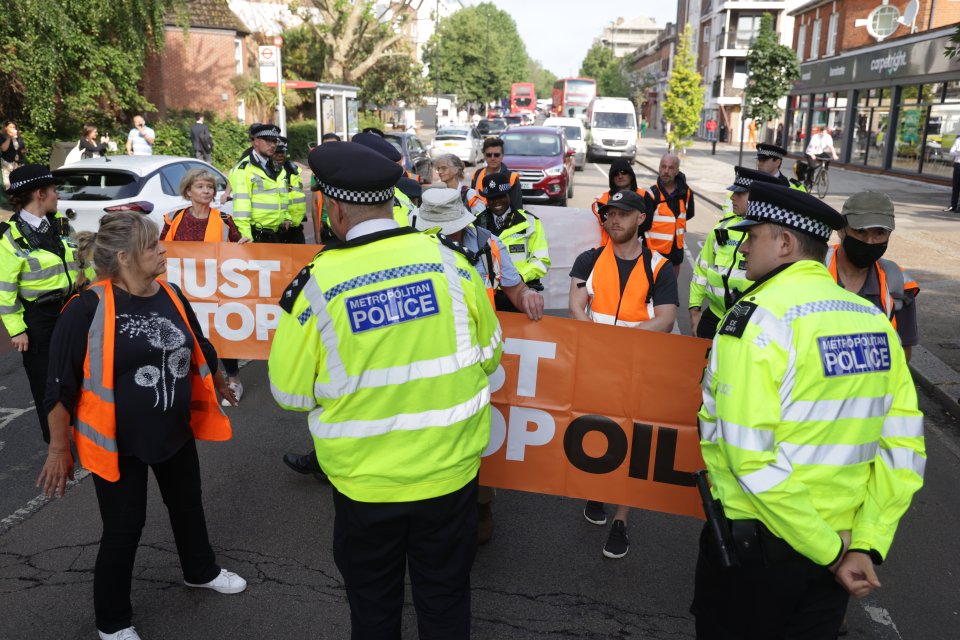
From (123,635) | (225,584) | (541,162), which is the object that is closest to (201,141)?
(541,162)

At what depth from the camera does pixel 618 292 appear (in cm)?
447

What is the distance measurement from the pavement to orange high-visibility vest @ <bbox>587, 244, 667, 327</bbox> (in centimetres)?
396

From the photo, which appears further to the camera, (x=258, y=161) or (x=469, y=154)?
(x=469, y=154)

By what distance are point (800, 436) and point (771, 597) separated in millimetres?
514

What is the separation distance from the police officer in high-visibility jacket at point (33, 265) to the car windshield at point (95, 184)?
533 centimetres

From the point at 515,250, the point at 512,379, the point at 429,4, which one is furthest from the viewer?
the point at 429,4

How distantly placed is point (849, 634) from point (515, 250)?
3.33 meters

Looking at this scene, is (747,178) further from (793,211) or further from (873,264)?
(793,211)

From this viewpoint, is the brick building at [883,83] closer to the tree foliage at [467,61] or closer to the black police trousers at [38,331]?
the black police trousers at [38,331]

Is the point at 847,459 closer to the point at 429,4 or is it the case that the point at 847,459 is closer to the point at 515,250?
the point at 515,250

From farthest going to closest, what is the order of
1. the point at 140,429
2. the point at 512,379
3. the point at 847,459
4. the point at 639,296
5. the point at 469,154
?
the point at 469,154 < the point at 639,296 < the point at 512,379 < the point at 140,429 < the point at 847,459

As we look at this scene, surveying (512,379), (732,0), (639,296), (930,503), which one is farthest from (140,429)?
(732,0)

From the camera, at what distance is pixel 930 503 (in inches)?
204

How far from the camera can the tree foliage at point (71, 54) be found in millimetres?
18172
